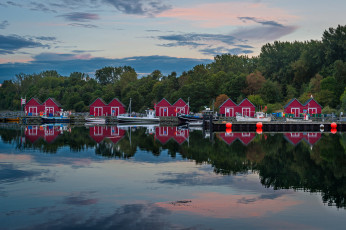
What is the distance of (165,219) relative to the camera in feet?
49.6

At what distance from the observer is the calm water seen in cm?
1510

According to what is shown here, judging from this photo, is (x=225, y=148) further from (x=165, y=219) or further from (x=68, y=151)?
(x=165, y=219)

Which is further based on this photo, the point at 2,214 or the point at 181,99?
the point at 181,99

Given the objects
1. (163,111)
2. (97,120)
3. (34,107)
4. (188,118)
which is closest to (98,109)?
(97,120)

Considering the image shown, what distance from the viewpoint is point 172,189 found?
2027cm

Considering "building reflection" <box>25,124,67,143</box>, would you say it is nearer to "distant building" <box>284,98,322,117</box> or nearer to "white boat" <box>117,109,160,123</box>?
"white boat" <box>117,109,160,123</box>

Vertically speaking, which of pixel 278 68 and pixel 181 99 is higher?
pixel 278 68

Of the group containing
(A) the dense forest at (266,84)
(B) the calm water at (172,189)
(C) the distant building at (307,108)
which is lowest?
(B) the calm water at (172,189)

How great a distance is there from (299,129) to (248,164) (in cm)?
3948

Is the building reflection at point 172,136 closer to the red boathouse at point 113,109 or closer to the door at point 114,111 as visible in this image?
the door at point 114,111

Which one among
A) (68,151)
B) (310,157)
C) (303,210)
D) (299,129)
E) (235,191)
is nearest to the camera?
(303,210)

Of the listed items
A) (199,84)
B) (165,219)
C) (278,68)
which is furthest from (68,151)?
(278,68)

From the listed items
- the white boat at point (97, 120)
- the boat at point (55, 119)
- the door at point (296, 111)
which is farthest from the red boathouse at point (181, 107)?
the door at point (296, 111)

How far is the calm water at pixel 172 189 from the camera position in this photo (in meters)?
15.1
